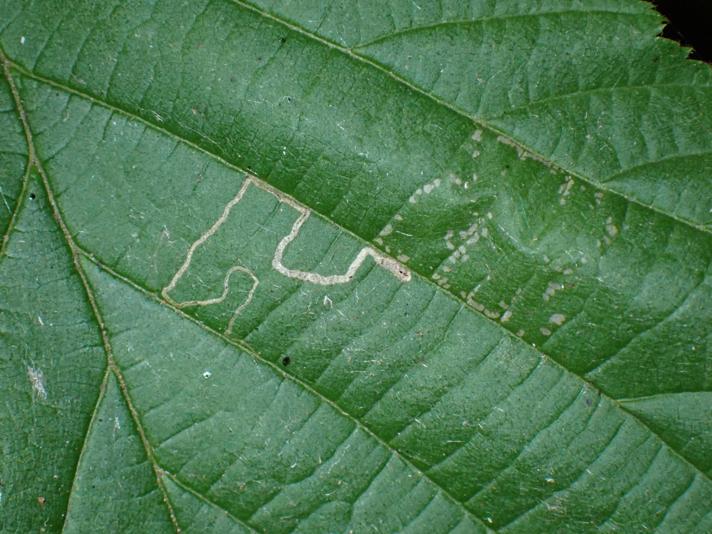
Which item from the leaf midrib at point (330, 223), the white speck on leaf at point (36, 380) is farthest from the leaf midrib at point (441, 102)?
the white speck on leaf at point (36, 380)

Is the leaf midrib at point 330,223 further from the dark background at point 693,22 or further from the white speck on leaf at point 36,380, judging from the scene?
the dark background at point 693,22

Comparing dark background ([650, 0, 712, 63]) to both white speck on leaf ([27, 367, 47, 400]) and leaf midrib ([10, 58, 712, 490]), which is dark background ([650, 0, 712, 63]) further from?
white speck on leaf ([27, 367, 47, 400])

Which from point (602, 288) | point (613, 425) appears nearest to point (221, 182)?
point (602, 288)

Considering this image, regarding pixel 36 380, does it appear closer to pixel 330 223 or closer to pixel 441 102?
pixel 330 223

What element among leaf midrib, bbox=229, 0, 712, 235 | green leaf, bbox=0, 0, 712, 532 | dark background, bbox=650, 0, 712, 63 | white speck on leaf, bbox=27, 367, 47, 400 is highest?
dark background, bbox=650, 0, 712, 63

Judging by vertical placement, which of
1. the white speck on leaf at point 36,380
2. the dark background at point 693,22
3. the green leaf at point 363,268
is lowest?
the white speck on leaf at point 36,380

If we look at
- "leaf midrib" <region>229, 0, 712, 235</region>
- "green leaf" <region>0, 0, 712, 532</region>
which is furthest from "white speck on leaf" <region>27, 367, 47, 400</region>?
"leaf midrib" <region>229, 0, 712, 235</region>
